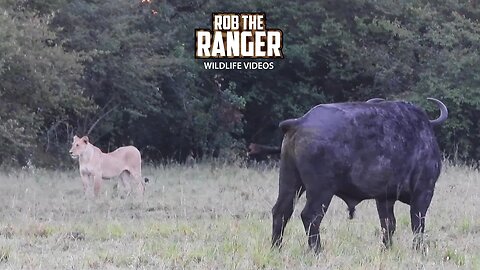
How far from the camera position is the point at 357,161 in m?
8.85

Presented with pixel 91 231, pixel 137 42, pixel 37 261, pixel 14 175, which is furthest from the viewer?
pixel 137 42

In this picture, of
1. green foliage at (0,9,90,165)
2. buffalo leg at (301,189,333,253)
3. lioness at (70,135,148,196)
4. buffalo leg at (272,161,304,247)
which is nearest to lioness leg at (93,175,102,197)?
lioness at (70,135,148,196)

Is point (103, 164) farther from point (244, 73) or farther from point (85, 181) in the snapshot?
point (244, 73)

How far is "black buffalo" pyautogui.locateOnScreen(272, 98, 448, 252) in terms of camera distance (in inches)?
344

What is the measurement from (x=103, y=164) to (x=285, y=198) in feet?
25.5

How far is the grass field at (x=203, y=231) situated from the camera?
324 inches

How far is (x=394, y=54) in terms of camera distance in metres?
25.5

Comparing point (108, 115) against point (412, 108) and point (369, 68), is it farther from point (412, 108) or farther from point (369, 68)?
point (412, 108)

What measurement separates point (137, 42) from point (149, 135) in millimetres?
3381

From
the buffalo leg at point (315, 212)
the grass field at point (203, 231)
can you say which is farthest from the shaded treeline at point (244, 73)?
the buffalo leg at point (315, 212)

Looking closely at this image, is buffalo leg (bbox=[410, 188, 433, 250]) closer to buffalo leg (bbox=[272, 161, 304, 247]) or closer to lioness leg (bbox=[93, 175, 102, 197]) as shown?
buffalo leg (bbox=[272, 161, 304, 247])

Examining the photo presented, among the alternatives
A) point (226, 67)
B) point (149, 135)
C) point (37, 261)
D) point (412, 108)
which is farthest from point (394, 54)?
point (37, 261)

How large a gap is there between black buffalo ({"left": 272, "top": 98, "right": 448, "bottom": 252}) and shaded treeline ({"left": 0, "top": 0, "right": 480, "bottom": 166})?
1337cm

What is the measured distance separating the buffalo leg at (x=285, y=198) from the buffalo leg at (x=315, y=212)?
0.29m
